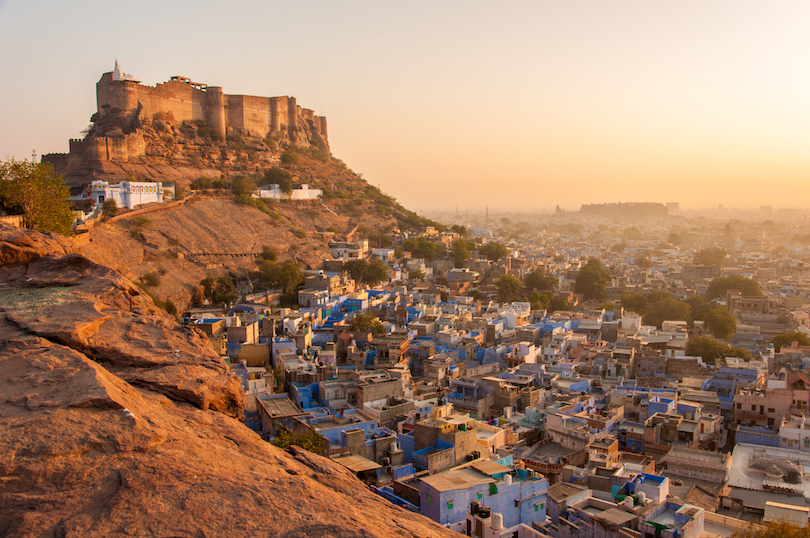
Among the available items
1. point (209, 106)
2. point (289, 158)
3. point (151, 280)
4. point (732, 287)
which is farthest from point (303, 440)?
point (289, 158)

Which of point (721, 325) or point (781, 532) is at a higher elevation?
point (781, 532)

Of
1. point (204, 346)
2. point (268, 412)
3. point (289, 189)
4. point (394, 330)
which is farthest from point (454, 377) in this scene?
point (289, 189)

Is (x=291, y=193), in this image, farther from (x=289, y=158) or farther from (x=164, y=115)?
(x=164, y=115)

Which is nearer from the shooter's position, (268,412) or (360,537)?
(360,537)

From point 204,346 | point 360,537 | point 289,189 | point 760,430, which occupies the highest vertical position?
point 289,189

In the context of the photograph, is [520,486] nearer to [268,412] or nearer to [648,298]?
[268,412]
